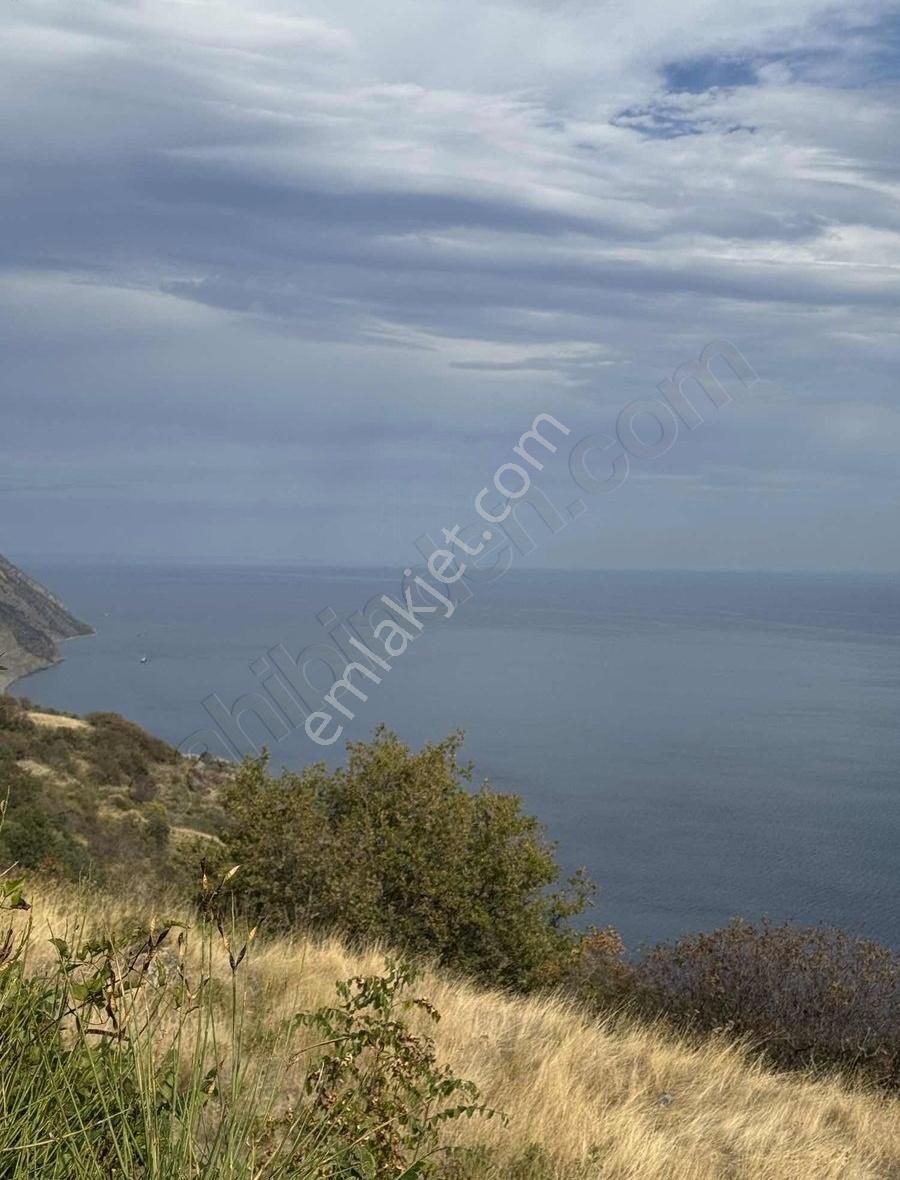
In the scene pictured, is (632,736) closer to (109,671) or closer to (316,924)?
(109,671)

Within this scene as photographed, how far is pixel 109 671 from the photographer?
123688 millimetres

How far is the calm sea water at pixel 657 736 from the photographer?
5650cm

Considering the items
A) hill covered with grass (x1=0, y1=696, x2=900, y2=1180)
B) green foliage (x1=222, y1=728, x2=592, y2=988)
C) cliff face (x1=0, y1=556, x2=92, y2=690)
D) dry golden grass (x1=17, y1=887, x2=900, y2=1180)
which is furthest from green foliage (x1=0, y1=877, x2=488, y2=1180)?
cliff face (x1=0, y1=556, x2=92, y2=690)

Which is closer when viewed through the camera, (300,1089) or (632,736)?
(300,1089)

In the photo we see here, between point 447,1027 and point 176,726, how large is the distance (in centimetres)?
8297

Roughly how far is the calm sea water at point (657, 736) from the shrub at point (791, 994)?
3447 cm

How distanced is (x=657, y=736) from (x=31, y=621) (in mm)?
63602

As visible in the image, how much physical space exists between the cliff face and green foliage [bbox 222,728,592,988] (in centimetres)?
6441

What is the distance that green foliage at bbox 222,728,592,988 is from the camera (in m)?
13.8

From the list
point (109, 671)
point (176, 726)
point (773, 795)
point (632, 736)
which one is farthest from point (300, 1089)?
point (109, 671)

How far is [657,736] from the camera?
98375mm

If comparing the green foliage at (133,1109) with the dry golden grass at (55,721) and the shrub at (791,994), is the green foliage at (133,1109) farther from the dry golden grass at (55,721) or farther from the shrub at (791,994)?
the dry golden grass at (55,721)

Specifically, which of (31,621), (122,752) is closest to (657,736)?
(31,621)

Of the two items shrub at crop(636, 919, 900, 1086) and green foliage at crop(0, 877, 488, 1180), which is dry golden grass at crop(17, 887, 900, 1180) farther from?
shrub at crop(636, 919, 900, 1086)
